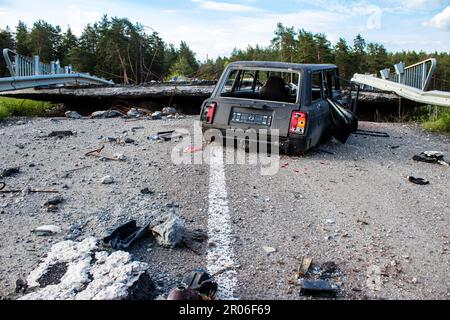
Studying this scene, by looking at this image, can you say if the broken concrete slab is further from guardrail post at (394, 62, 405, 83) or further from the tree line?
the tree line

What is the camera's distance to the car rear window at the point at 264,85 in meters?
7.09

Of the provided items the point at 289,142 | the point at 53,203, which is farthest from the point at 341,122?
the point at 53,203

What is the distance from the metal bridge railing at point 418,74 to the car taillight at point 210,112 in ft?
18.1

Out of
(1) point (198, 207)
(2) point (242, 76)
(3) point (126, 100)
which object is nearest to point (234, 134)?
(2) point (242, 76)

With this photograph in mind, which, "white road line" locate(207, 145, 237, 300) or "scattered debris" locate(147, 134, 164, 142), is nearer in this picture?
"white road line" locate(207, 145, 237, 300)

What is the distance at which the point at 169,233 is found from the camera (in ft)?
11.3

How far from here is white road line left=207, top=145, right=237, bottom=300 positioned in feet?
9.67

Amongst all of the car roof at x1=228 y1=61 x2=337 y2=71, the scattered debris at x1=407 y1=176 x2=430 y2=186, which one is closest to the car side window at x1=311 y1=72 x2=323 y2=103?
the car roof at x1=228 y1=61 x2=337 y2=71

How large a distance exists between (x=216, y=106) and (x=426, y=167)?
3.09m

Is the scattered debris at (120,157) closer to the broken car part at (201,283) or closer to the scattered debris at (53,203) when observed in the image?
the scattered debris at (53,203)

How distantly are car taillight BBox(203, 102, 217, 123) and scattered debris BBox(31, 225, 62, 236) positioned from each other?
356 centimetres
